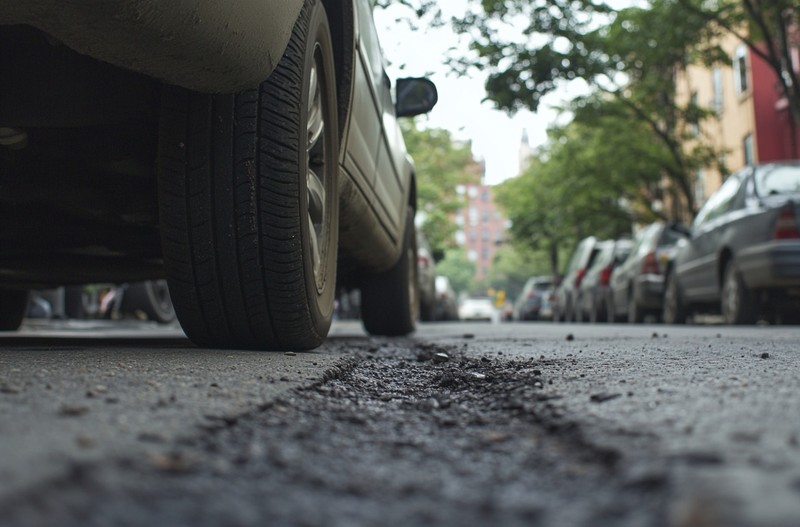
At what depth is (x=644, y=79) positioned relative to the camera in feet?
61.3

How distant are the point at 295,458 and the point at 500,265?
97246mm

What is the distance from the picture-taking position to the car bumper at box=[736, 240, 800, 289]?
8273 millimetres

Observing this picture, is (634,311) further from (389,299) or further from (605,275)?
(389,299)

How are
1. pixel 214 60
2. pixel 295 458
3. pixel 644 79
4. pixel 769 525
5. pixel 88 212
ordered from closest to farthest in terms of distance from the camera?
pixel 769 525 → pixel 295 458 → pixel 214 60 → pixel 88 212 → pixel 644 79

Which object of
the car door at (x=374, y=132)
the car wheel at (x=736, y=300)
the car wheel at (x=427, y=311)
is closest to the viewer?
the car door at (x=374, y=132)

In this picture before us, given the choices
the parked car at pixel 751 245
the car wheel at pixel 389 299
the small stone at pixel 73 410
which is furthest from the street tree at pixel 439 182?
the small stone at pixel 73 410

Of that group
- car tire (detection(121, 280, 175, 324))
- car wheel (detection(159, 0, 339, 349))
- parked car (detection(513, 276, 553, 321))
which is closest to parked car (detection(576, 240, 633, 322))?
car tire (detection(121, 280, 175, 324))

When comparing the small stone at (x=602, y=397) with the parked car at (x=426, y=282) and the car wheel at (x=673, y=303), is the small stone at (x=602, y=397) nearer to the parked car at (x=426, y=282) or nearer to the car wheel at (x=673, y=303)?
the car wheel at (x=673, y=303)

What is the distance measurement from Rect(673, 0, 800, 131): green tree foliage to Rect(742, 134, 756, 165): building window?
10.8m

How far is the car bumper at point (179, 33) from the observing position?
2201mm

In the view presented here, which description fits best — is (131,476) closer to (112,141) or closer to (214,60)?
(214,60)

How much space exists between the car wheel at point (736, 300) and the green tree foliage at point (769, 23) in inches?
197

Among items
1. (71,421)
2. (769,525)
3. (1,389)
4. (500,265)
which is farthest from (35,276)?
(500,265)

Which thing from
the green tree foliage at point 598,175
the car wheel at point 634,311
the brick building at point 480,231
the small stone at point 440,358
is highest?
the brick building at point 480,231
